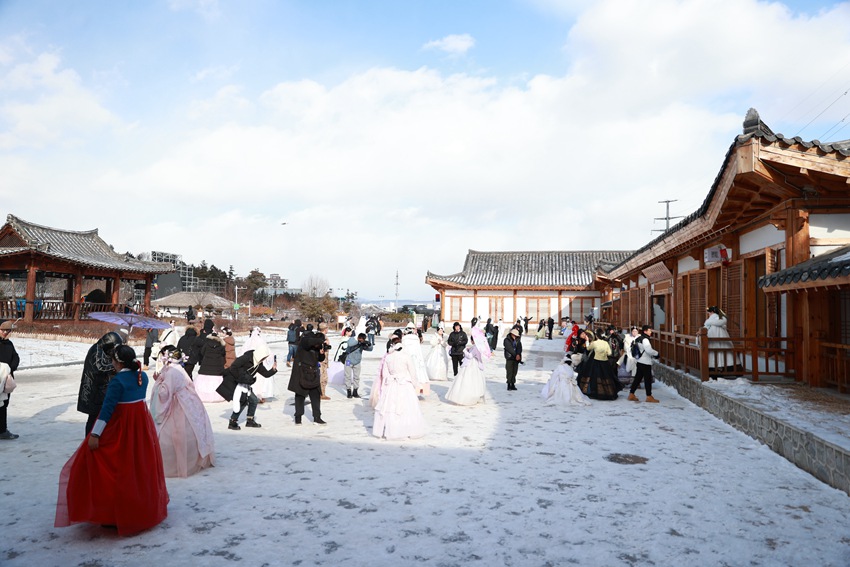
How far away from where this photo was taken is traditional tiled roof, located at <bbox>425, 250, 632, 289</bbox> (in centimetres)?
3741

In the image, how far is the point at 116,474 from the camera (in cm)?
412

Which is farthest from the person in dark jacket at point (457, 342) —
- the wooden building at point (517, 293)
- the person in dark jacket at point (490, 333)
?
the wooden building at point (517, 293)

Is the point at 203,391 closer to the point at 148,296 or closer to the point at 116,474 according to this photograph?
the point at 116,474

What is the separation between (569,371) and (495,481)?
18.0 feet

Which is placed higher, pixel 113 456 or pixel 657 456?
pixel 113 456

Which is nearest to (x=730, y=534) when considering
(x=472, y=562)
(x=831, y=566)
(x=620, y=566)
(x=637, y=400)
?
(x=831, y=566)

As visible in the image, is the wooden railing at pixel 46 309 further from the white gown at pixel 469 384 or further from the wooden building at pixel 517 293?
the wooden building at pixel 517 293

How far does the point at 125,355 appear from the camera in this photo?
433cm

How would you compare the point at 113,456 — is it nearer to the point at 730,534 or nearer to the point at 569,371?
the point at 730,534

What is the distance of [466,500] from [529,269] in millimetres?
35960

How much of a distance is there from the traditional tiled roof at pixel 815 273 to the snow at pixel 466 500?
1.65 metres

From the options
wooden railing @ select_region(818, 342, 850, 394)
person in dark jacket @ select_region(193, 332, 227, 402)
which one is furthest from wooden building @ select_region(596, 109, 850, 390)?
person in dark jacket @ select_region(193, 332, 227, 402)

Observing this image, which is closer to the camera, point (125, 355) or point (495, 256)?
point (125, 355)

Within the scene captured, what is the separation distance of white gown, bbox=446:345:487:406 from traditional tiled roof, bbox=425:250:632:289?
2667 centimetres
